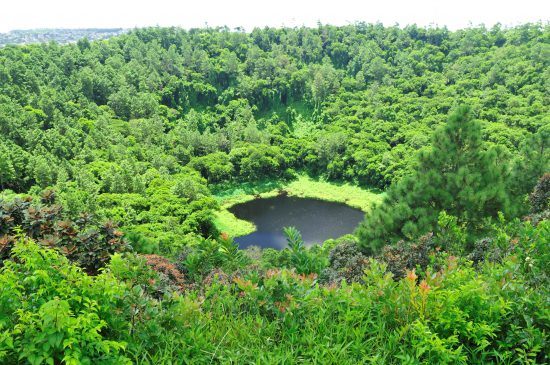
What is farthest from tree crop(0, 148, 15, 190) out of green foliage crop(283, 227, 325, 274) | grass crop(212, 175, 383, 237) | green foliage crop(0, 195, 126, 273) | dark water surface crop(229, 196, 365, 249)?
green foliage crop(283, 227, 325, 274)

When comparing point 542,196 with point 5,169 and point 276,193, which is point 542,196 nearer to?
point 276,193

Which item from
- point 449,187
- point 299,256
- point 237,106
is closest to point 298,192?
point 237,106

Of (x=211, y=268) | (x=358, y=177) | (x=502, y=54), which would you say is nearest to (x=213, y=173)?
(x=358, y=177)

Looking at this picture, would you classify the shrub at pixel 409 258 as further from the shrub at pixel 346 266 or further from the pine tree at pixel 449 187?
the pine tree at pixel 449 187

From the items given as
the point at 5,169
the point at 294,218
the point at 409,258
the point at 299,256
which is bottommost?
the point at 294,218

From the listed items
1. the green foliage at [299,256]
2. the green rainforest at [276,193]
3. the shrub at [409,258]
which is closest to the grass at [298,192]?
the green rainforest at [276,193]

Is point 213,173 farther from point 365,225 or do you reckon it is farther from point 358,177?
point 365,225

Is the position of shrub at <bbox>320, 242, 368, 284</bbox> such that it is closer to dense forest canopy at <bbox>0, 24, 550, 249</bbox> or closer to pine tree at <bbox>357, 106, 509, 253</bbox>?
pine tree at <bbox>357, 106, 509, 253</bbox>
